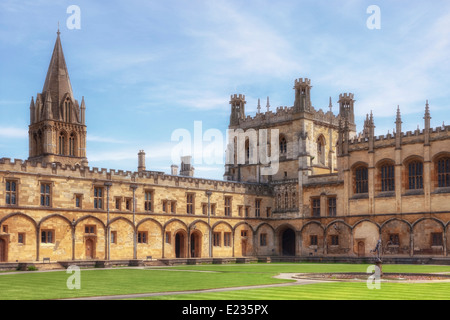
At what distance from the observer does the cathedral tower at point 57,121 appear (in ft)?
253

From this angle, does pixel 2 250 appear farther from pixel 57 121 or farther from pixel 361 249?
pixel 57 121

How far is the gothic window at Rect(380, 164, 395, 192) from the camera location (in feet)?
179

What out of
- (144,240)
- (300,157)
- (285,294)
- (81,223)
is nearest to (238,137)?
(300,157)

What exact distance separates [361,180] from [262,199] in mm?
11343

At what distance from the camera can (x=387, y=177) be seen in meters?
55.0

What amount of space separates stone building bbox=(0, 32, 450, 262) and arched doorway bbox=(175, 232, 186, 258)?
15 centimetres

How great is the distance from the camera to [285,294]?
19.2 metres

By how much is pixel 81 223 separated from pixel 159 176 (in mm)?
9009

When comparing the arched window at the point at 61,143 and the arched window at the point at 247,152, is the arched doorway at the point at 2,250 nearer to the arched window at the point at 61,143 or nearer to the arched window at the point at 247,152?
the arched window at the point at 247,152

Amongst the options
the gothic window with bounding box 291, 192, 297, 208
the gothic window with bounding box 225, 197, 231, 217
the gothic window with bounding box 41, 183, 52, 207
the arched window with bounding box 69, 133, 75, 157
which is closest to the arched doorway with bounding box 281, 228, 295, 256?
the gothic window with bounding box 291, 192, 297, 208

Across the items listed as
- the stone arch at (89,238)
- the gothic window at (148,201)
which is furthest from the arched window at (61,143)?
the stone arch at (89,238)

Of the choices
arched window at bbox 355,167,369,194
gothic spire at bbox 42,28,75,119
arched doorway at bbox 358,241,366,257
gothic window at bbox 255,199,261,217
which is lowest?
arched doorway at bbox 358,241,366,257

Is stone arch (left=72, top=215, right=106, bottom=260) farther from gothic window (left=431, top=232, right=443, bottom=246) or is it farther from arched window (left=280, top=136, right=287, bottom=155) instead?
gothic window (left=431, top=232, right=443, bottom=246)
